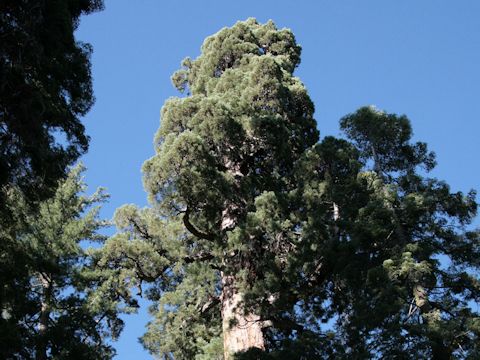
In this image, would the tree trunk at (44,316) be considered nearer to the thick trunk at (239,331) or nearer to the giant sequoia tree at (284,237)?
the giant sequoia tree at (284,237)

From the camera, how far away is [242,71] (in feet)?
44.7

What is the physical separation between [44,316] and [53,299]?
67 cm

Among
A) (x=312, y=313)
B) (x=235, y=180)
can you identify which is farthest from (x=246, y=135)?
(x=312, y=313)

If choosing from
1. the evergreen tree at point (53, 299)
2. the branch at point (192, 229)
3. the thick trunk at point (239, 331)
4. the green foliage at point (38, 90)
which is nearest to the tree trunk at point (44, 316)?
the evergreen tree at point (53, 299)

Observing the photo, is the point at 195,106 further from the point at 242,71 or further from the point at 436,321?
the point at 436,321

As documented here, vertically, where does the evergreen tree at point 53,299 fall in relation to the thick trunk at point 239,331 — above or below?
above

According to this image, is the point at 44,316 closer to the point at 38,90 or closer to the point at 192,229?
the point at 192,229

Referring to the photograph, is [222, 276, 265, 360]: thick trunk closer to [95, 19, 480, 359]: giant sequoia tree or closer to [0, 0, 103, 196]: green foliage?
[95, 19, 480, 359]: giant sequoia tree

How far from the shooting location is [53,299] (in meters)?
13.6

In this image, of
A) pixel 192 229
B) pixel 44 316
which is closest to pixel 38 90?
pixel 192 229

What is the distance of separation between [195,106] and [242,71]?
63.8 inches

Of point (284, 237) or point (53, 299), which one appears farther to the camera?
point (53, 299)

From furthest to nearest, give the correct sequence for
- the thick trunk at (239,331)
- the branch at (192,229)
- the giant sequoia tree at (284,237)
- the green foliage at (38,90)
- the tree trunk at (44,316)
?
the tree trunk at (44,316) < the branch at (192,229) < the thick trunk at (239,331) < the giant sequoia tree at (284,237) < the green foliage at (38,90)

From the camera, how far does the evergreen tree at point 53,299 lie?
37.7 feet
